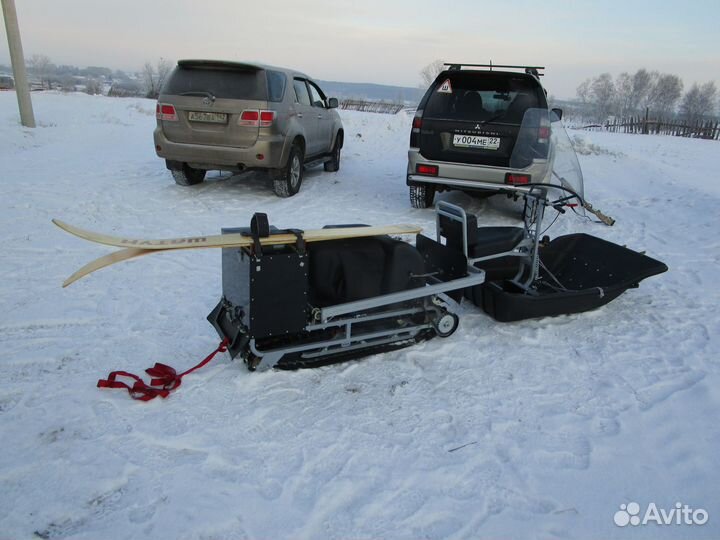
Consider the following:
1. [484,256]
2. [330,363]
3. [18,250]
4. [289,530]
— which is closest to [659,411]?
[484,256]

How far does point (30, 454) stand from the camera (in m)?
2.44

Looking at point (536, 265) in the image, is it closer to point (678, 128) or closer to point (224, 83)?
point (224, 83)

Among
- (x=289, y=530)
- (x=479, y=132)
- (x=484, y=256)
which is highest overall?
(x=479, y=132)

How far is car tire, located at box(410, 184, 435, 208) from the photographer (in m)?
7.31

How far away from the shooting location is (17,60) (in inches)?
479

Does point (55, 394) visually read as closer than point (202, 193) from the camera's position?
Yes

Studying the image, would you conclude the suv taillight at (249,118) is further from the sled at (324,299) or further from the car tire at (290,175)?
the sled at (324,299)

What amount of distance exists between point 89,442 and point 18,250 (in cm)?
338

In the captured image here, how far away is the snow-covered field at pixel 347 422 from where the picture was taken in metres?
2.19

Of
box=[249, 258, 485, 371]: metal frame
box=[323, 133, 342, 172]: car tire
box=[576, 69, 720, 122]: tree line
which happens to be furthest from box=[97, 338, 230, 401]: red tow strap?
box=[576, 69, 720, 122]: tree line

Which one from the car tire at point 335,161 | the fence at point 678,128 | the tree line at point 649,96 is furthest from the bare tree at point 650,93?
the car tire at point 335,161

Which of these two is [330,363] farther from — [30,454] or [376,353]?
[30,454]

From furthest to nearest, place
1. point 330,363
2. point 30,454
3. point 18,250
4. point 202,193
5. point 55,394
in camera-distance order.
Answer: point 202,193 < point 18,250 < point 330,363 < point 55,394 < point 30,454

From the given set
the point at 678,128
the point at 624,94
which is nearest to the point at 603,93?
the point at 624,94
